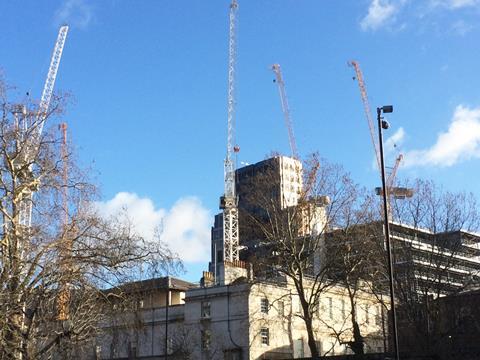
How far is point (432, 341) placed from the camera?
35906 millimetres

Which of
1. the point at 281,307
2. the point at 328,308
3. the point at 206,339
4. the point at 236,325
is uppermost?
the point at 328,308

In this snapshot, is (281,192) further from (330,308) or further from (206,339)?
(330,308)

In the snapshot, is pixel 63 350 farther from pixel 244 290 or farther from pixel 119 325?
pixel 244 290

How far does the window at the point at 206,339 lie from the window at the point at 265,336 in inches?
181

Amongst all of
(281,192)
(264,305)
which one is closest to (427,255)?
(281,192)

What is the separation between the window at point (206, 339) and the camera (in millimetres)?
54003

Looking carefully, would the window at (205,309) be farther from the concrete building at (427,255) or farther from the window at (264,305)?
the concrete building at (427,255)

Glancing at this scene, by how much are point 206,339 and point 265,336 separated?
520 centimetres

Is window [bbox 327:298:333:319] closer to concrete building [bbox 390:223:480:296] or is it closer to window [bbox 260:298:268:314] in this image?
window [bbox 260:298:268:314]

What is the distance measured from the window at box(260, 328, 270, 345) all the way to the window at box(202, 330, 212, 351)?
461cm

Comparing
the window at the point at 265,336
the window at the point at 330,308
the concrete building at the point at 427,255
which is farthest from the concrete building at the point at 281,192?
the window at the point at 330,308

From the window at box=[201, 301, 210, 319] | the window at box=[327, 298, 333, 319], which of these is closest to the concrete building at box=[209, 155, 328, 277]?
the window at box=[201, 301, 210, 319]

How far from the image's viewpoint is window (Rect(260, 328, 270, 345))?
52344mm

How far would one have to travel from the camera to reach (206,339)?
54344 mm
